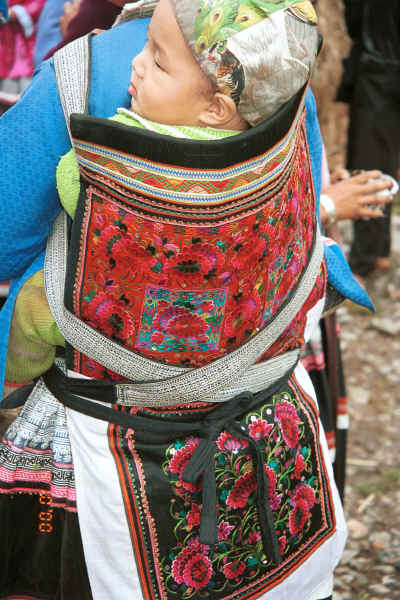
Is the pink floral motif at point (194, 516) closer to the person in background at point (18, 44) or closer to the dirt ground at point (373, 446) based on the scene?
the dirt ground at point (373, 446)

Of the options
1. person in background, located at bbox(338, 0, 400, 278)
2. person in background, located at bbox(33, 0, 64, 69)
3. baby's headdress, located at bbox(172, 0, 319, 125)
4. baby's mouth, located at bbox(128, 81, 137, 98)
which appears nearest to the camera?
baby's headdress, located at bbox(172, 0, 319, 125)

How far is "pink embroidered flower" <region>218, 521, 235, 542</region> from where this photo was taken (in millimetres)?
1633

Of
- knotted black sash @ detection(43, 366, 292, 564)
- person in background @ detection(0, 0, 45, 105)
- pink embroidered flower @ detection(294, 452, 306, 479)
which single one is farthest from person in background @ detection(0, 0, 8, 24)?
pink embroidered flower @ detection(294, 452, 306, 479)

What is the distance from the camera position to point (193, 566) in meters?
1.62

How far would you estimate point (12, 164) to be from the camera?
1.42 metres

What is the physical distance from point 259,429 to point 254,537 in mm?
241

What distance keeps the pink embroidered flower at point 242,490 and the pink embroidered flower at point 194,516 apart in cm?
7

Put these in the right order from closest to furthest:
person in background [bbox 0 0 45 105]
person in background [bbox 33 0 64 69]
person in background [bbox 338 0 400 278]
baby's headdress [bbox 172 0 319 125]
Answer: baby's headdress [bbox 172 0 319 125] < person in background [bbox 33 0 64 69] < person in background [bbox 0 0 45 105] < person in background [bbox 338 0 400 278]

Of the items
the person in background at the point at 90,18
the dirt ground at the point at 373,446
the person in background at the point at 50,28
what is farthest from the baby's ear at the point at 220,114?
the dirt ground at the point at 373,446

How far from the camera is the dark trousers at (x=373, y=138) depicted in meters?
5.44

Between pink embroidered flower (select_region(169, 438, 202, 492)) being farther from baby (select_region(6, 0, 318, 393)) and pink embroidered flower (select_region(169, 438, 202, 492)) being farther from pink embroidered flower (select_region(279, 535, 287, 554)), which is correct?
baby (select_region(6, 0, 318, 393))

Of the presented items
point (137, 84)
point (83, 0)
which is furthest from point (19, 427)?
point (83, 0)

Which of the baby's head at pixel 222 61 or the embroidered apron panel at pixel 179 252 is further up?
the baby's head at pixel 222 61

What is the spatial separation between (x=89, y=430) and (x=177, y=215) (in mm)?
524
